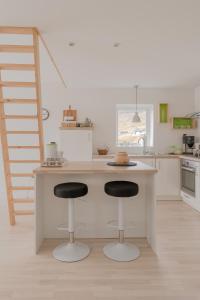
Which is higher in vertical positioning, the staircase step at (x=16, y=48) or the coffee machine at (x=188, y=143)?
the staircase step at (x=16, y=48)

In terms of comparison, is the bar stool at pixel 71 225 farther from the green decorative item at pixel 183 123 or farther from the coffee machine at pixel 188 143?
the green decorative item at pixel 183 123

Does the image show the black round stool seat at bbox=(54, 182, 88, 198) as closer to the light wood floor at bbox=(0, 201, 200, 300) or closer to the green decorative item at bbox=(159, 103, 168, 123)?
the light wood floor at bbox=(0, 201, 200, 300)

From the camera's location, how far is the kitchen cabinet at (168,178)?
4.23m

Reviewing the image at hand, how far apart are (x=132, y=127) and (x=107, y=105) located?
2.70 feet

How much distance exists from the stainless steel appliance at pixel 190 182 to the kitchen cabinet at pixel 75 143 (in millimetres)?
1985

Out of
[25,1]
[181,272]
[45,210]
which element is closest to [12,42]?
[25,1]

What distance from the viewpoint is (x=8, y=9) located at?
1974 millimetres

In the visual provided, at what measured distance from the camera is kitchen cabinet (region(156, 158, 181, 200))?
4.23m

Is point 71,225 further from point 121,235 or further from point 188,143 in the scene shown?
point 188,143

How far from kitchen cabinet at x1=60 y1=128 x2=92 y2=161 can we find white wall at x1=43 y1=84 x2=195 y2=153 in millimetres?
602

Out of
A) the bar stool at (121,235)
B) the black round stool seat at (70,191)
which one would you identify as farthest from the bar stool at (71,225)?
the bar stool at (121,235)

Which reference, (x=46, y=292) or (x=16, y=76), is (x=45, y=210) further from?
(x=16, y=76)

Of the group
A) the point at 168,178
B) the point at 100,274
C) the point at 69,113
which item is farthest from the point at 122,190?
the point at 69,113

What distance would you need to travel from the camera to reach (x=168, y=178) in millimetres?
4238
